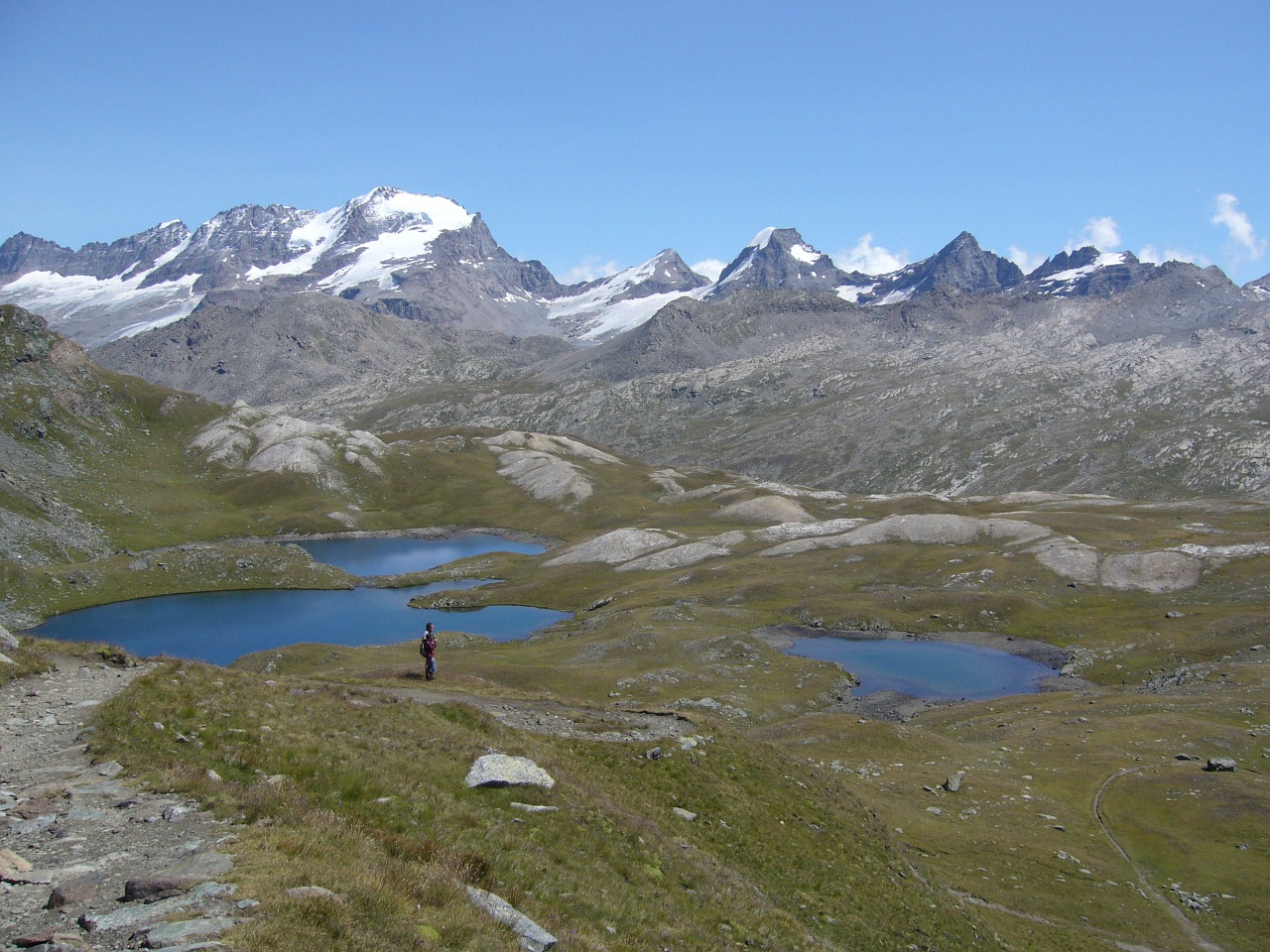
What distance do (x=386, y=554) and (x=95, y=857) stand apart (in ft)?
595

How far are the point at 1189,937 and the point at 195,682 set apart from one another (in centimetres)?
4135

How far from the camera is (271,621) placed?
4909 inches

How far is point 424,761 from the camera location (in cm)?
2362

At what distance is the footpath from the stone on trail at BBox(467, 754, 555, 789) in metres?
8.92

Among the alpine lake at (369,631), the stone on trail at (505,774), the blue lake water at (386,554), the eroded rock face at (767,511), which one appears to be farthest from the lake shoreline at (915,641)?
the blue lake water at (386,554)

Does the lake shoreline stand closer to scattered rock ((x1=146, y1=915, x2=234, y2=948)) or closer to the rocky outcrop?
the rocky outcrop

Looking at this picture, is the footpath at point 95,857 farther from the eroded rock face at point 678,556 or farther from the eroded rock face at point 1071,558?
the eroded rock face at point 1071,558

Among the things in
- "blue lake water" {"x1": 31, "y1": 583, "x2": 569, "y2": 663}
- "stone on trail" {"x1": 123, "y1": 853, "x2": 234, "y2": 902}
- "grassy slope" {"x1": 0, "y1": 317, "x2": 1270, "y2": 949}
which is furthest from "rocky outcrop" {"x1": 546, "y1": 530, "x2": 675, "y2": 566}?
"stone on trail" {"x1": 123, "y1": 853, "x2": 234, "y2": 902}

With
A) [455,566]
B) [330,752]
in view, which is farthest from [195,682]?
[455,566]

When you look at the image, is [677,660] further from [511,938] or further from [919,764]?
[511,938]

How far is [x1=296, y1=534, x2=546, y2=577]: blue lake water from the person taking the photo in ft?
565

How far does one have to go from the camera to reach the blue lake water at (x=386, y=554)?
172250mm

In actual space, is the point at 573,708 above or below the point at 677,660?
above

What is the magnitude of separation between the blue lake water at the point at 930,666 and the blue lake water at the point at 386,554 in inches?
4042
